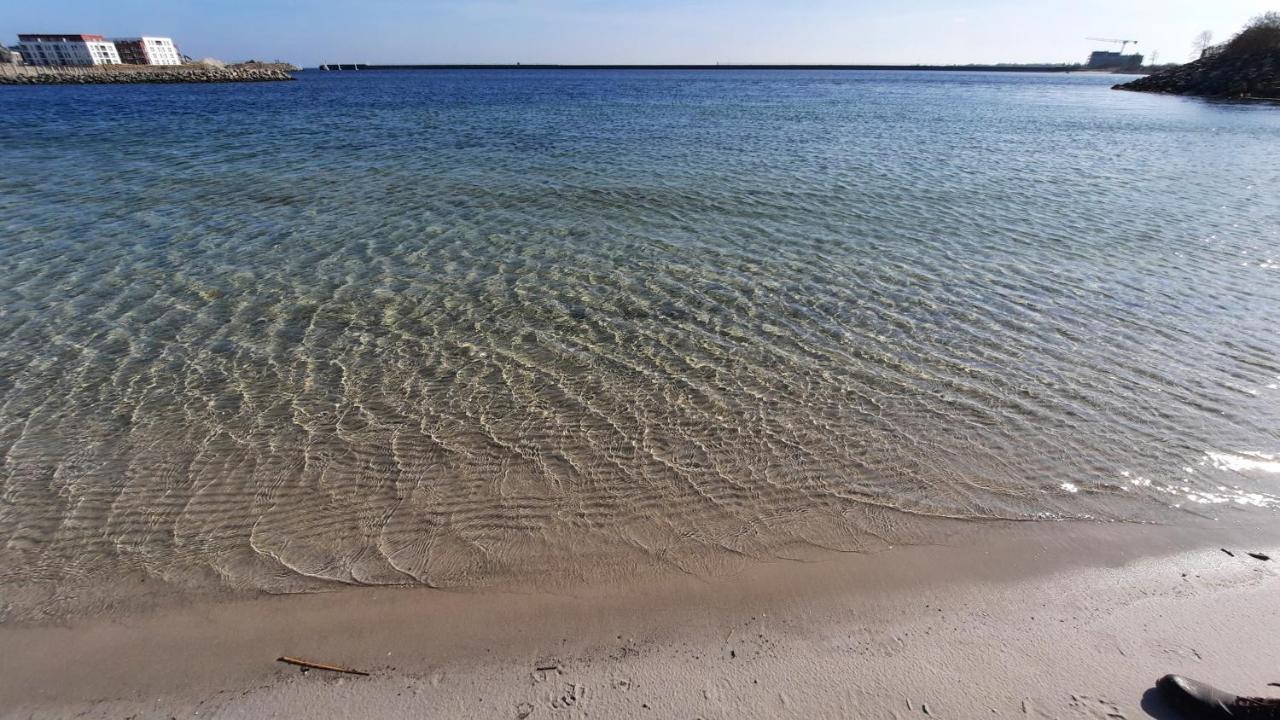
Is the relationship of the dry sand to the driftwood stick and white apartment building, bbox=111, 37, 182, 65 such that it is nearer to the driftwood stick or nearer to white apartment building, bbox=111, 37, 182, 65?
the driftwood stick

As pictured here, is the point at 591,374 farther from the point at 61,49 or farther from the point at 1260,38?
the point at 61,49

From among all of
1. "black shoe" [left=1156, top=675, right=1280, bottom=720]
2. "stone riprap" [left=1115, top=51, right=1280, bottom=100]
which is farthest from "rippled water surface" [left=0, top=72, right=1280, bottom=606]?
"stone riprap" [left=1115, top=51, right=1280, bottom=100]

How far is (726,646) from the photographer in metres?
4.00

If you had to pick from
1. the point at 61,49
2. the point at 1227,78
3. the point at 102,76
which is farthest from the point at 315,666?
the point at 61,49

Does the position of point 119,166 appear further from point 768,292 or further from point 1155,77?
point 1155,77

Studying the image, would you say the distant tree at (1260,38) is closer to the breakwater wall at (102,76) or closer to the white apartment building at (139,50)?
the breakwater wall at (102,76)

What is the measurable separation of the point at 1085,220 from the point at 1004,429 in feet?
39.1

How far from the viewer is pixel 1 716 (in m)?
3.49

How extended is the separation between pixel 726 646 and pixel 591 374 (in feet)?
13.3

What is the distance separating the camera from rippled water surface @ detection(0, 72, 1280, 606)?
517 cm

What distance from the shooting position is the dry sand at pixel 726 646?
141 inches

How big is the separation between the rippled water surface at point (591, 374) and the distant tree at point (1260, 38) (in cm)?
8036

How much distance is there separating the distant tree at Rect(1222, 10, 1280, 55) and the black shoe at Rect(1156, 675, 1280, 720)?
97233 millimetres

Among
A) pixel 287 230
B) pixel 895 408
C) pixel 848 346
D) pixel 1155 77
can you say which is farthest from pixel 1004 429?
pixel 1155 77
